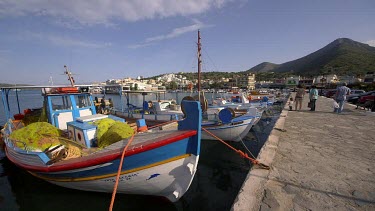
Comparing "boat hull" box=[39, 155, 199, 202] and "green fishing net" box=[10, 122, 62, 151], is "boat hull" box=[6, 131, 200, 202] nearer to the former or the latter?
"boat hull" box=[39, 155, 199, 202]

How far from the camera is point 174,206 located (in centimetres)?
568

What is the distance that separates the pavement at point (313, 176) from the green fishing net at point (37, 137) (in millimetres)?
6210

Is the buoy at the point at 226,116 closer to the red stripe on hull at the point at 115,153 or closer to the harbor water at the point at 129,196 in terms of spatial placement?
the harbor water at the point at 129,196

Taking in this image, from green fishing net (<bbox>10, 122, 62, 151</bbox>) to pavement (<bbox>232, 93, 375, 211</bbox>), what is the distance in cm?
621

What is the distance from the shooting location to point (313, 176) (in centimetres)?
421

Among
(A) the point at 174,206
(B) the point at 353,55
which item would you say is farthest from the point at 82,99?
(B) the point at 353,55

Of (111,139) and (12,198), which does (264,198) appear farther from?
(12,198)

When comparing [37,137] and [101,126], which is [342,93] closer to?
[101,126]

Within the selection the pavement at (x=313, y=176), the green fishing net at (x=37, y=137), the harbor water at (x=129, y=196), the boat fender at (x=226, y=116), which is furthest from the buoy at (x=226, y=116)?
the green fishing net at (x=37, y=137)

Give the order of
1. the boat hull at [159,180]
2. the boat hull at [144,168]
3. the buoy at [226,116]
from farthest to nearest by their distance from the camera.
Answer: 1. the buoy at [226,116]
2. the boat hull at [159,180]
3. the boat hull at [144,168]

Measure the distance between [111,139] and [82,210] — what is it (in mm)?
2257

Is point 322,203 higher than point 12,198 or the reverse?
higher

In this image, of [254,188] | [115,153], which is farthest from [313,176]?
[115,153]

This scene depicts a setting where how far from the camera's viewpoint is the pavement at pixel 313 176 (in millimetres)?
3301
